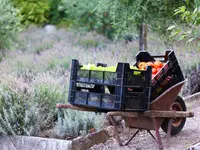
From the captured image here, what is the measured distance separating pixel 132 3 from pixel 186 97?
2.36 m

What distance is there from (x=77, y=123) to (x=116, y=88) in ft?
4.12

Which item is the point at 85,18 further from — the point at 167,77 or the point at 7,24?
the point at 167,77

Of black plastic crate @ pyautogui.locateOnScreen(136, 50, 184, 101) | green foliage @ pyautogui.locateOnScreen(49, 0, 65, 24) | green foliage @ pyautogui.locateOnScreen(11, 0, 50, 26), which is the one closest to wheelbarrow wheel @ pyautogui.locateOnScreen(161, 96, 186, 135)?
black plastic crate @ pyautogui.locateOnScreen(136, 50, 184, 101)

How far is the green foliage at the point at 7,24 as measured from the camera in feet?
41.8

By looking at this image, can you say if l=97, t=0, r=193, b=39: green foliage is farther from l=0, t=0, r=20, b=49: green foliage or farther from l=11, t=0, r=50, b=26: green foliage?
l=11, t=0, r=50, b=26: green foliage

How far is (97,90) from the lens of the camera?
5.88 m

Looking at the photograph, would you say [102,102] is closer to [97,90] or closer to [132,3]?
[97,90]

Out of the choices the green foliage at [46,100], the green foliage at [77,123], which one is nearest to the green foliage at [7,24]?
the green foliage at [46,100]

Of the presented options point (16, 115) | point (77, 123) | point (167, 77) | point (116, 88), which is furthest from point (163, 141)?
point (16, 115)

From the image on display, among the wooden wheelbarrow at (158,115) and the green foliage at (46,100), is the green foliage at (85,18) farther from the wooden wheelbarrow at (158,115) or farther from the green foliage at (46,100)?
the wooden wheelbarrow at (158,115)

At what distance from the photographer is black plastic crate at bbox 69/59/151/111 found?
5473 mm

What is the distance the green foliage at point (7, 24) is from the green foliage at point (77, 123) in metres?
6.63

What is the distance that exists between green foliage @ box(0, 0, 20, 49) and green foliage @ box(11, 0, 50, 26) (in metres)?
7.84

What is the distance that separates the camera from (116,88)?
5.50m
